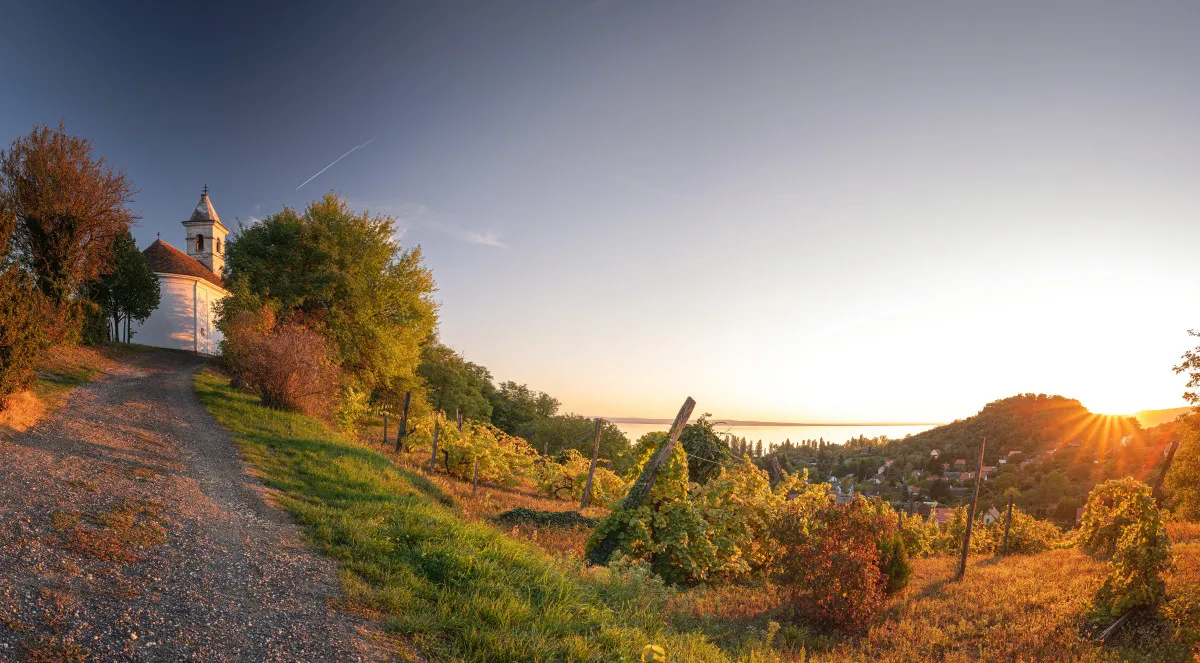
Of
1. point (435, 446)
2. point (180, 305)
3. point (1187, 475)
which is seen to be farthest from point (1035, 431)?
point (180, 305)

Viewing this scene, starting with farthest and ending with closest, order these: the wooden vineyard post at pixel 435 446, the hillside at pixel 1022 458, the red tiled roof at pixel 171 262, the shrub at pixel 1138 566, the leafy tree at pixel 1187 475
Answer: the hillside at pixel 1022 458 < the red tiled roof at pixel 171 262 < the leafy tree at pixel 1187 475 < the wooden vineyard post at pixel 435 446 < the shrub at pixel 1138 566

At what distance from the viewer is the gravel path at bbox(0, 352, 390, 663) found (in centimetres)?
373

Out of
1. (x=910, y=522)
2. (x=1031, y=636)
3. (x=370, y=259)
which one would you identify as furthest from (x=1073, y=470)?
(x=370, y=259)

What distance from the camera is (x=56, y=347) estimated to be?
731 inches

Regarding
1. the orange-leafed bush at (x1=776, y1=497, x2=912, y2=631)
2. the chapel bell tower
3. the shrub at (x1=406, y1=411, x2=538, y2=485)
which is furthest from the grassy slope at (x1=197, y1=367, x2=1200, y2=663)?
the chapel bell tower

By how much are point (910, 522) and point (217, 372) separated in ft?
103

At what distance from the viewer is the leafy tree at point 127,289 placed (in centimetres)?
3180

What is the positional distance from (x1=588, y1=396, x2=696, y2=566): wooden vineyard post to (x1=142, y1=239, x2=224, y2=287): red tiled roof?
42.1 metres

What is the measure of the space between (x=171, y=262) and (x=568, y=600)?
1853 inches

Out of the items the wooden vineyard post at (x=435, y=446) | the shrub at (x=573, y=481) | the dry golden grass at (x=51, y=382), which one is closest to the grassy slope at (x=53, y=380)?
the dry golden grass at (x=51, y=382)

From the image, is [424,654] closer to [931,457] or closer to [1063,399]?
[931,457]

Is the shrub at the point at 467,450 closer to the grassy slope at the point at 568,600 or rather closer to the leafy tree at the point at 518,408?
the grassy slope at the point at 568,600

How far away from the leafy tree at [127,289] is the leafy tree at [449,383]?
18344mm

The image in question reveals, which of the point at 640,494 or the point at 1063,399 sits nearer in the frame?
the point at 640,494
